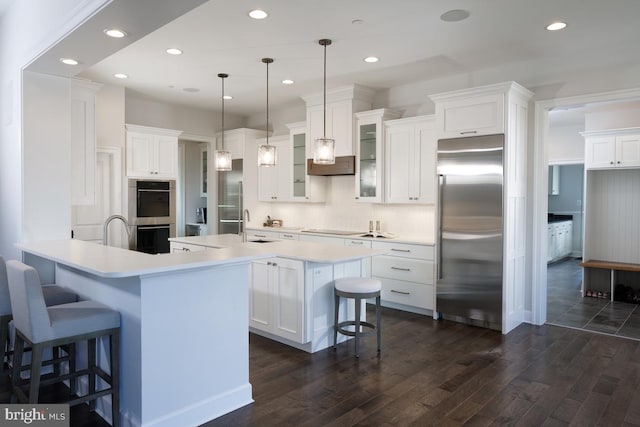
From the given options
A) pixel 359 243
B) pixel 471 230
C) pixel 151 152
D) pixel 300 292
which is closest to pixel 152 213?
pixel 151 152

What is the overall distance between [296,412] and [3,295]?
1984 millimetres

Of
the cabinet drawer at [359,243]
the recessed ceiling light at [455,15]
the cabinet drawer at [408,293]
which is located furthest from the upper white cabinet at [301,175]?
the recessed ceiling light at [455,15]

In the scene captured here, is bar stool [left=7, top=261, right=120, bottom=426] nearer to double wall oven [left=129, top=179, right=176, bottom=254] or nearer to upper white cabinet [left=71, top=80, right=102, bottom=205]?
upper white cabinet [left=71, top=80, right=102, bottom=205]

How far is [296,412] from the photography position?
280 cm

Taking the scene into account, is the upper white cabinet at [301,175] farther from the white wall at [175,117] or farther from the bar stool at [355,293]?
the bar stool at [355,293]

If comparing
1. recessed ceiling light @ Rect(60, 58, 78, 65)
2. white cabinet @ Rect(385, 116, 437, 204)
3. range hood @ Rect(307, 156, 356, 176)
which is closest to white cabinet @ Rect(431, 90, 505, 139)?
white cabinet @ Rect(385, 116, 437, 204)

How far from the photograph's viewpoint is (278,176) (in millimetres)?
7047

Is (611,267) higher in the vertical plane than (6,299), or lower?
lower

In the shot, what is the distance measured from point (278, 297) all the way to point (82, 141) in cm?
260

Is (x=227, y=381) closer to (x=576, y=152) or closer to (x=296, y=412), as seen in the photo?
(x=296, y=412)

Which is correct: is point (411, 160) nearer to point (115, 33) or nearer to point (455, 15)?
point (455, 15)

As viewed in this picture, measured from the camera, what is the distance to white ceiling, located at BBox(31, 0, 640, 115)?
3.44 metres

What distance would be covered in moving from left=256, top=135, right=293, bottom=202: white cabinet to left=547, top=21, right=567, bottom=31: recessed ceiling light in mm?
3934

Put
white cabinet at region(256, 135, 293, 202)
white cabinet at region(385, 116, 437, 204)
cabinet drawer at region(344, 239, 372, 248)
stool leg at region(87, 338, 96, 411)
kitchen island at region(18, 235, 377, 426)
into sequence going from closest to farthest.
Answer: kitchen island at region(18, 235, 377, 426) → stool leg at region(87, 338, 96, 411) → white cabinet at region(385, 116, 437, 204) → cabinet drawer at region(344, 239, 372, 248) → white cabinet at region(256, 135, 293, 202)
